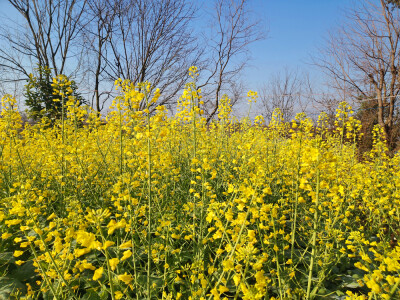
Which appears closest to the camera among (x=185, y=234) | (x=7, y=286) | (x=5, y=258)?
(x=7, y=286)

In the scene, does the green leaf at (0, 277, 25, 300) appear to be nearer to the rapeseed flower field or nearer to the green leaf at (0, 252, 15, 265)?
the rapeseed flower field

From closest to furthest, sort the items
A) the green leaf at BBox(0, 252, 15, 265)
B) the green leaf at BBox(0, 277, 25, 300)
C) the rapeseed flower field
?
the rapeseed flower field
the green leaf at BBox(0, 277, 25, 300)
the green leaf at BBox(0, 252, 15, 265)

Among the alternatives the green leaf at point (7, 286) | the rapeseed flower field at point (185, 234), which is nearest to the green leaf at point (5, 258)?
the rapeseed flower field at point (185, 234)

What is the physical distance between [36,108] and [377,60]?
15.3 meters

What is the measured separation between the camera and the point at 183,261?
2.36 m

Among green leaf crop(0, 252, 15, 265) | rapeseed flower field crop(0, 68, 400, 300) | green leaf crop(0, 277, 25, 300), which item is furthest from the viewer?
green leaf crop(0, 252, 15, 265)

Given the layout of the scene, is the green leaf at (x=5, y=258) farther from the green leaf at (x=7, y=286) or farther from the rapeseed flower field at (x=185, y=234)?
the green leaf at (x=7, y=286)

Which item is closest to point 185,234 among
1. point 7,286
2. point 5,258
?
point 7,286

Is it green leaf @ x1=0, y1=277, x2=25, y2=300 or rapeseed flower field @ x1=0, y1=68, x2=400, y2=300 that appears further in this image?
green leaf @ x1=0, y1=277, x2=25, y2=300

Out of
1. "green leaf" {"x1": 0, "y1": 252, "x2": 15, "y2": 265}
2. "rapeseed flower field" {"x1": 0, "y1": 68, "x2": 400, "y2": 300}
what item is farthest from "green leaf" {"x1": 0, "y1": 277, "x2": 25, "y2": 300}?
"green leaf" {"x1": 0, "y1": 252, "x2": 15, "y2": 265}

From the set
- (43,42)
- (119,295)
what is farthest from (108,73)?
(119,295)

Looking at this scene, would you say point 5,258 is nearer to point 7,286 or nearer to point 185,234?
point 7,286

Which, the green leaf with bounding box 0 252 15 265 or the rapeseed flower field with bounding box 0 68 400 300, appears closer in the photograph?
the rapeseed flower field with bounding box 0 68 400 300

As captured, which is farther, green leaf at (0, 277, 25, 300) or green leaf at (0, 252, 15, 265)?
green leaf at (0, 252, 15, 265)
